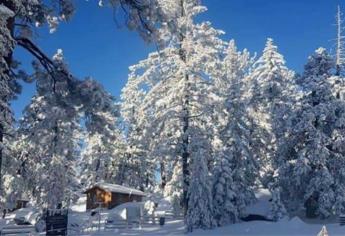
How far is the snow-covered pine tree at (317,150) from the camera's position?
3584 centimetres

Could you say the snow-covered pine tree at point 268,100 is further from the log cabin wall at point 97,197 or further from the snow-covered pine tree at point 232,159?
the log cabin wall at point 97,197

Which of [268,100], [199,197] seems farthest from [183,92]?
[268,100]

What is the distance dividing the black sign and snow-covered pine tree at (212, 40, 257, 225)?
13.9 m

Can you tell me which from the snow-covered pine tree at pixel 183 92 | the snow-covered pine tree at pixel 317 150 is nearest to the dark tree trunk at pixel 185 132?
the snow-covered pine tree at pixel 183 92

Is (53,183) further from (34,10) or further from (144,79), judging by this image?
(34,10)

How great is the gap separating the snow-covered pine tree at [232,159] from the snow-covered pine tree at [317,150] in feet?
9.45

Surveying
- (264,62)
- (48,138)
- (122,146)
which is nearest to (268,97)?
(264,62)

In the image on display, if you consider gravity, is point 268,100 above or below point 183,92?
above

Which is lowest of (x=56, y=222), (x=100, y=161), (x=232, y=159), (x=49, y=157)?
(x=56, y=222)

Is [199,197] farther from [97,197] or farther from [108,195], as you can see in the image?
[97,197]

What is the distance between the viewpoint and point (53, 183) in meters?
39.5

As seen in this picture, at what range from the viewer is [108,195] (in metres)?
59.6

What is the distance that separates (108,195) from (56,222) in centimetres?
3425

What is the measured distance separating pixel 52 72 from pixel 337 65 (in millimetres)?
30389
